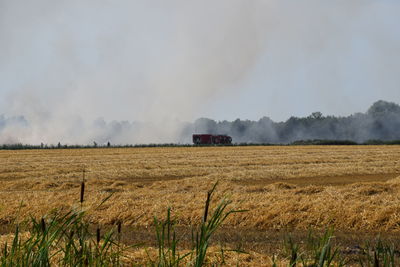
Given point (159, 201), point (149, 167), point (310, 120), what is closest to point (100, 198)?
point (159, 201)

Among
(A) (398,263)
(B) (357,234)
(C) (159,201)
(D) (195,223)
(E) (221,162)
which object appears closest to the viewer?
(A) (398,263)

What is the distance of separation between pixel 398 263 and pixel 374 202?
5.74 m

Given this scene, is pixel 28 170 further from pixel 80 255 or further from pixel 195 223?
pixel 80 255

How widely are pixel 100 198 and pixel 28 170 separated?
19.9m

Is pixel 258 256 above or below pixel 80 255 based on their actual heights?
below

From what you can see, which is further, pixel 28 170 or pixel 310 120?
pixel 310 120

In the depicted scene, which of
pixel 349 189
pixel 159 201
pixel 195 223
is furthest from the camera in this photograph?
pixel 349 189

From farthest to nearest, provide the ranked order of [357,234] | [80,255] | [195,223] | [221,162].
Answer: [221,162], [195,223], [357,234], [80,255]

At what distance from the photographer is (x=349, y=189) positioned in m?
18.6

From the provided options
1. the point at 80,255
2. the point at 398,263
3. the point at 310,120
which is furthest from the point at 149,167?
the point at 310,120

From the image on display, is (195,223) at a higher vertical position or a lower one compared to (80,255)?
lower

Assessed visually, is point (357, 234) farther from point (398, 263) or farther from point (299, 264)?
point (299, 264)

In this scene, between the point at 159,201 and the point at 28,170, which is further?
the point at 28,170

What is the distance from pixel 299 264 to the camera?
8.01m
